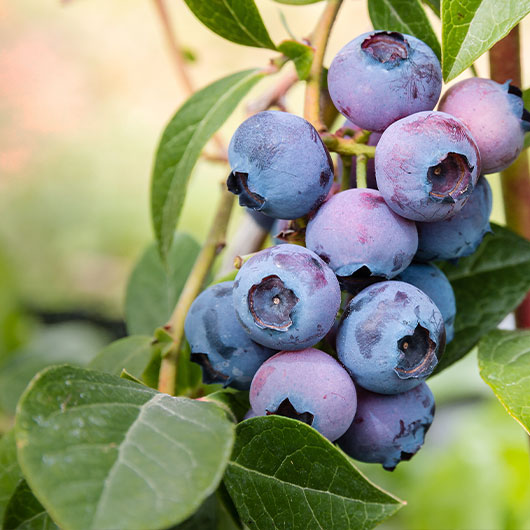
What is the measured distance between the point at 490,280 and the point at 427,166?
0.36 metres

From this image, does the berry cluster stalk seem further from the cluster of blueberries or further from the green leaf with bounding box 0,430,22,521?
the green leaf with bounding box 0,430,22,521

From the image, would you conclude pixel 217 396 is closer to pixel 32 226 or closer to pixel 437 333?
pixel 437 333

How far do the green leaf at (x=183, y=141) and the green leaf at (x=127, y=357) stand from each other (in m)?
0.13

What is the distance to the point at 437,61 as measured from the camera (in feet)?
2.40

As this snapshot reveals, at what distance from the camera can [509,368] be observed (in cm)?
78

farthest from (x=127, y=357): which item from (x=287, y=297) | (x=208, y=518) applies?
(x=287, y=297)

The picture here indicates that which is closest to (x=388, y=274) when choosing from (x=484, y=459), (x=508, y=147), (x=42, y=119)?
(x=508, y=147)

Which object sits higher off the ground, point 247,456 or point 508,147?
point 508,147

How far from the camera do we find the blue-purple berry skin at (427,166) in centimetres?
66

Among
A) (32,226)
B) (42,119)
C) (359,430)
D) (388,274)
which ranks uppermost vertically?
(388,274)

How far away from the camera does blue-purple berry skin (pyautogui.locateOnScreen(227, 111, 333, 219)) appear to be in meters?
0.67

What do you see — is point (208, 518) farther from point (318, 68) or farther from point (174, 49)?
point (174, 49)

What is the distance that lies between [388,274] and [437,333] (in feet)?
0.25

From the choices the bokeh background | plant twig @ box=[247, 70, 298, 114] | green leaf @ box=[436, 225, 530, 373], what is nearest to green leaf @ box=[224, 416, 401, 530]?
green leaf @ box=[436, 225, 530, 373]
